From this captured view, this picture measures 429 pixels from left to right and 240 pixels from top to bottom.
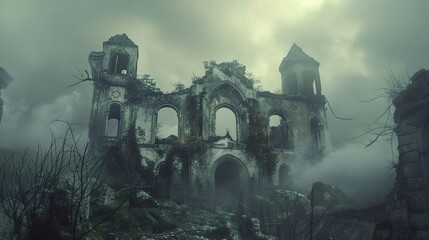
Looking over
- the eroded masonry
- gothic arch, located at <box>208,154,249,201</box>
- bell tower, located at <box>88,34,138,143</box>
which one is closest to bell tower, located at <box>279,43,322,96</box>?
the eroded masonry

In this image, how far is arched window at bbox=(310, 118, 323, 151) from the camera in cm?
2661

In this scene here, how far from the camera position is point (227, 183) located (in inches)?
937

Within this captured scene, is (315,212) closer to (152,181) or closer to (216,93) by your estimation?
(152,181)

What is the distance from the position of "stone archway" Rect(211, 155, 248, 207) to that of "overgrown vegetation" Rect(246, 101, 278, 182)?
1197 mm

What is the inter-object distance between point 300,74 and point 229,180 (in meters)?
10.7

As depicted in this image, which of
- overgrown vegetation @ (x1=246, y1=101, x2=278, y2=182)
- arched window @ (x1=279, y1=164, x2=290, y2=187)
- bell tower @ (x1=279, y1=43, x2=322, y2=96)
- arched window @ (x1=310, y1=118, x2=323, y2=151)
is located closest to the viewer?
overgrown vegetation @ (x1=246, y1=101, x2=278, y2=182)

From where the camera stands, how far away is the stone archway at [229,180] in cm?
2202

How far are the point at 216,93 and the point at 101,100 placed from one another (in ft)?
25.8

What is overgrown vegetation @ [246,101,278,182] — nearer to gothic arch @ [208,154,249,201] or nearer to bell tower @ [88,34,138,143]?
gothic arch @ [208,154,249,201]

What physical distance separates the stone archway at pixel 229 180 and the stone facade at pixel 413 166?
1356 centimetres

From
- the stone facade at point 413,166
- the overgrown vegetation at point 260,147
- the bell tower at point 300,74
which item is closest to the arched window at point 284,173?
the overgrown vegetation at point 260,147

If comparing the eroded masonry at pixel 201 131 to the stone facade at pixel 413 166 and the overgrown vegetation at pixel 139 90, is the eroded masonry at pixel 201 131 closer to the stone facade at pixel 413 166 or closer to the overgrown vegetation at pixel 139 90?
the overgrown vegetation at pixel 139 90

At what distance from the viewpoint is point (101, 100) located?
78.2 ft

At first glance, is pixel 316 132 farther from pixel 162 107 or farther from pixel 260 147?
pixel 162 107
